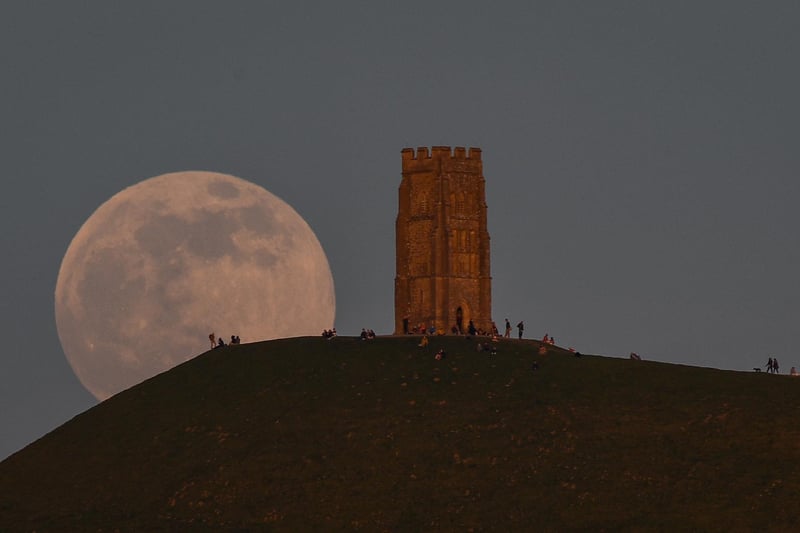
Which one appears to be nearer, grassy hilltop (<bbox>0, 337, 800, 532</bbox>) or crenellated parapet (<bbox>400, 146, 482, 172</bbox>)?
grassy hilltop (<bbox>0, 337, 800, 532</bbox>)

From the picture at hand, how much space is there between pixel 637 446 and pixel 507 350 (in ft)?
57.9

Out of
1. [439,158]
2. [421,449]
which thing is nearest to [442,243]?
[439,158]

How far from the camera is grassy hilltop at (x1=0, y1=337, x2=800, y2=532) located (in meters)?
94.5

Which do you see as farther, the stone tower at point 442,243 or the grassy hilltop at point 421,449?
the stone tower at point 442,243

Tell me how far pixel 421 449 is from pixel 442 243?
1785 inches

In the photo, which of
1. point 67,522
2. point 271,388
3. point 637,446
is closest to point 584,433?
point 637,446

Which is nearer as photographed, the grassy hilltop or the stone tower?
the grassy hilltop

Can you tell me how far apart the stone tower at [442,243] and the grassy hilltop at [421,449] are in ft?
84.9

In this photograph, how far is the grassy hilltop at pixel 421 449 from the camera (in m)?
94.5

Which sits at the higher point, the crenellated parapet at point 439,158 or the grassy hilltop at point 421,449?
the crenellated parapet at point 439,158

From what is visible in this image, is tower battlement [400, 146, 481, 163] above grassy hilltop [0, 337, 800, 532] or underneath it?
above

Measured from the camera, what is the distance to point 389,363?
113 metres

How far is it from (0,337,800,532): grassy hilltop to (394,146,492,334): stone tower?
25.9 m

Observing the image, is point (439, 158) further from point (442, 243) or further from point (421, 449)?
point (421, 449)
